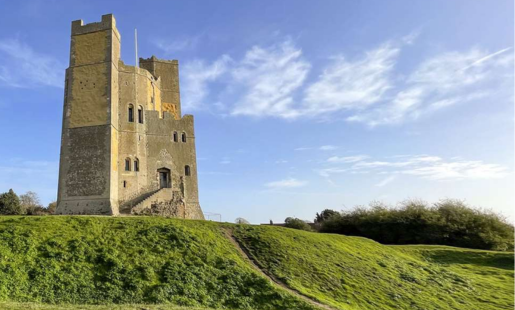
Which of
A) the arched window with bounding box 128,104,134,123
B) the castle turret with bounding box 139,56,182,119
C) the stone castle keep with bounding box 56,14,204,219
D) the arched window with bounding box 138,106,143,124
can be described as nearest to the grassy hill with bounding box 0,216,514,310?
the stone castle keep with bounding box 56,14,204,219

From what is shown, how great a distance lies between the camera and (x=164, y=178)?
115ft

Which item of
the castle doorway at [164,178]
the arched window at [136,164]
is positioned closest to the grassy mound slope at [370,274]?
the castle doorway at [164,178]

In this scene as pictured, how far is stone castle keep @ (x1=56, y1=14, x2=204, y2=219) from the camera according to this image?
30.4 metres

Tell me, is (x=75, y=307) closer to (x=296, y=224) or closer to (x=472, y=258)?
(x=472, y=258)

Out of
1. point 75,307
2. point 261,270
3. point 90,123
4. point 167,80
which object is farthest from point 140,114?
point 75,307

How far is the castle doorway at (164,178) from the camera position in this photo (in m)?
34.8

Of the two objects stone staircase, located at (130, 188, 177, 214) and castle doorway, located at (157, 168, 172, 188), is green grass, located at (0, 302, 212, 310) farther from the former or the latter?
castle doorway, located at (157, 168, 172, 188)

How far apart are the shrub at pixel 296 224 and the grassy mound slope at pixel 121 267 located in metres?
26.2

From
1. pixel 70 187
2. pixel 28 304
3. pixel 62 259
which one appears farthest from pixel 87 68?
pixel 28 304

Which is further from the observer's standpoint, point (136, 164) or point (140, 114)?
point (140, 114)

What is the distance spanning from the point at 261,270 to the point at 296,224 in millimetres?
28497

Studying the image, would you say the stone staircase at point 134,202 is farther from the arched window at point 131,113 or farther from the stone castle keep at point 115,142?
the arched window at point 131,113

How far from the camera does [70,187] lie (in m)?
30.4

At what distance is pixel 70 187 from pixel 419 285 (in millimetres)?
25269
